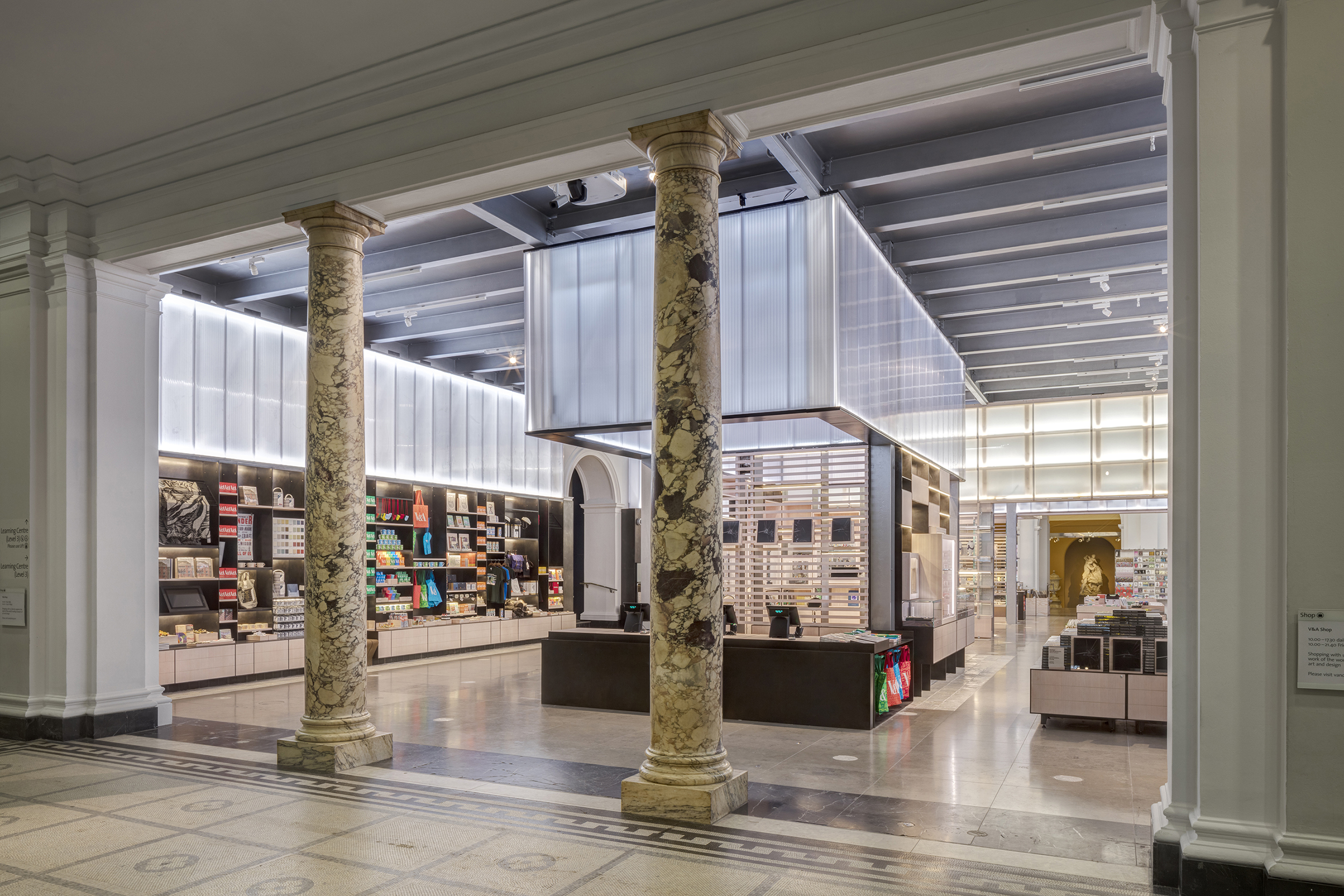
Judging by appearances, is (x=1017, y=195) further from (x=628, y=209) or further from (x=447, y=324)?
(x=447, y=324)

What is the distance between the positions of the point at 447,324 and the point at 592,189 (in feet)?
17.8

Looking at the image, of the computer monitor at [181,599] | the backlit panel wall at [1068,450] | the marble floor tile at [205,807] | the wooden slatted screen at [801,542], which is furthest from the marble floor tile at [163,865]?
the backlit panel wall at [1068,450]

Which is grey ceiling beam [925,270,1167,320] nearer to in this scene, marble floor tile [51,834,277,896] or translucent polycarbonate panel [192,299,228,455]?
translucent polycarbonate panel [192,299,228,455]

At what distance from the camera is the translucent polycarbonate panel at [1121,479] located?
1964 cm

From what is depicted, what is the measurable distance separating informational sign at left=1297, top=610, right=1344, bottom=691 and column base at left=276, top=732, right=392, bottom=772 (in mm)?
5403

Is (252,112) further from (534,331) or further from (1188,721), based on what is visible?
(1188,721)

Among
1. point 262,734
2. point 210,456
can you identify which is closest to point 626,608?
point 262,734

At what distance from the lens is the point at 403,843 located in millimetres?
4828

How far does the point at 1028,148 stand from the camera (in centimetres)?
792

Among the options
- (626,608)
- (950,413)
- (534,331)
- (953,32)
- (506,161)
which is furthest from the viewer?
(950,413)

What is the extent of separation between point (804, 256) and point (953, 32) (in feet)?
12.3

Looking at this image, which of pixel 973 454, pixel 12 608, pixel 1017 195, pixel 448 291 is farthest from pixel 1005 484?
pixel 12 608

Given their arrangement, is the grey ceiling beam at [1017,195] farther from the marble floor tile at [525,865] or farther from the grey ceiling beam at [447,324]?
the marble floor tile at [525,865]

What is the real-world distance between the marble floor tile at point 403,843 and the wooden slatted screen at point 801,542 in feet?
18.8
